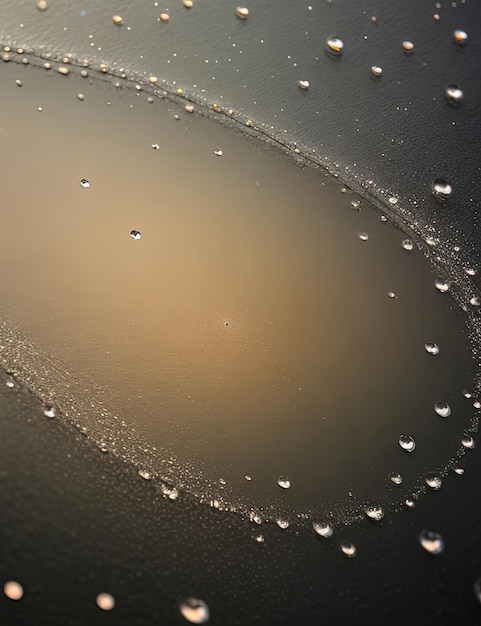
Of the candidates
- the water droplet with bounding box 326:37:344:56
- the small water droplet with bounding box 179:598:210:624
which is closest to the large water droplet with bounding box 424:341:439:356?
the small water droplet with bounding box 179:598:210:624

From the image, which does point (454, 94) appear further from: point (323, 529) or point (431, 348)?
point (323, 529)

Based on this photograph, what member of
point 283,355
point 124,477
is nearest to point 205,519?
point 124,477

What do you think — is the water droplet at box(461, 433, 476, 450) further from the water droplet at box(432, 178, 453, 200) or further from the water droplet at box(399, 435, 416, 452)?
the water droplet at box(432, 178, 453, 200)

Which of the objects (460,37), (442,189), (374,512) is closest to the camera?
(374,512)

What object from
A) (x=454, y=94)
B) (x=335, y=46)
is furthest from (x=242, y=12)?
(x=454, y=94)

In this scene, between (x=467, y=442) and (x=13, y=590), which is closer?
(x=13, y=590)

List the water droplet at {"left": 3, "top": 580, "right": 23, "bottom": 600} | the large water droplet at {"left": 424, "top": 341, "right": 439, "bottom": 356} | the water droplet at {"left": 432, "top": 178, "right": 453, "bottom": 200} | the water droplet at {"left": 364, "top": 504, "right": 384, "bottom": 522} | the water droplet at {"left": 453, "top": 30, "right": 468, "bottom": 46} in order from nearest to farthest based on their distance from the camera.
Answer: the water droplet at {"left": 3, "top": 580, "right": 23, "bottom": 600} → the water droplet at {"left": 364, "top": 504, "right": 384, "bottom": 522} → the large water droplet at {"left": 424, "top": 341, "right": 439, "bottom": 356} → the water droplet at {"left": 432, "top": 178, "right": 453, "bottom": 200} → the water droplet at {"left": 453, "top": 30, "right": 468, "bottom": 46}

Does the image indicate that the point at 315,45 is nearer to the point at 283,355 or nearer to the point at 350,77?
the point at 350,77
